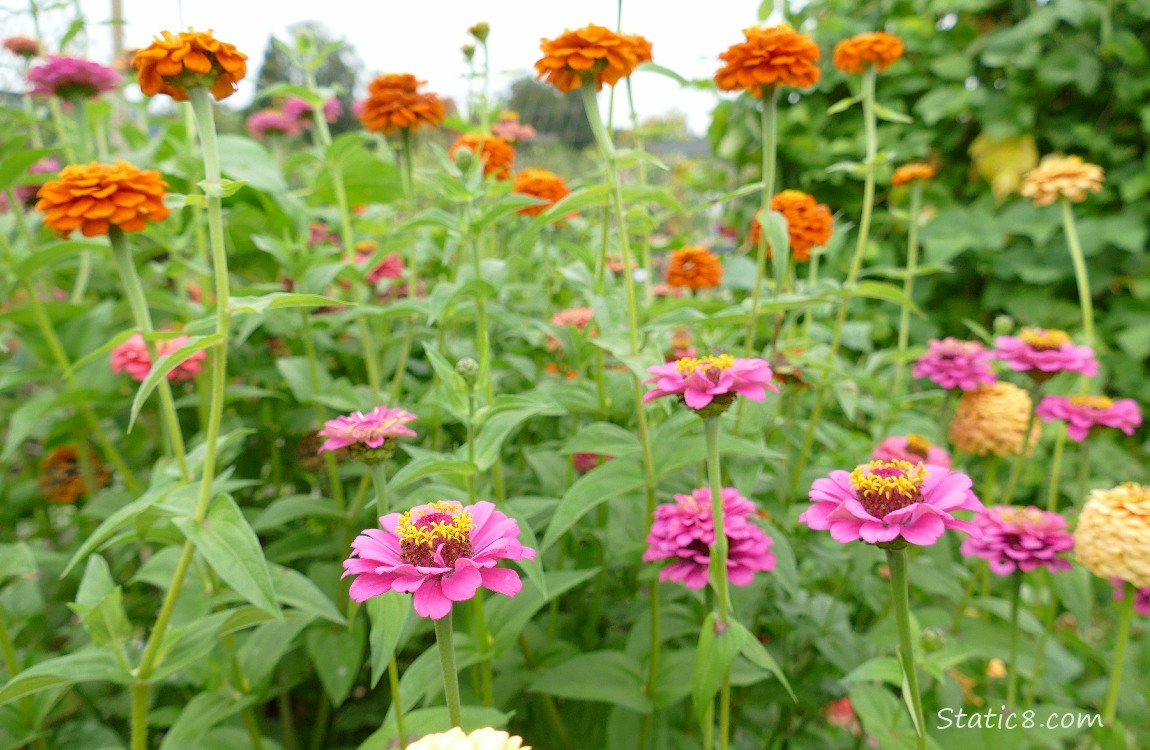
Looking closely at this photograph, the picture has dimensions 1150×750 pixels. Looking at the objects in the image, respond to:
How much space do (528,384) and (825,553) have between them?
0.75 m

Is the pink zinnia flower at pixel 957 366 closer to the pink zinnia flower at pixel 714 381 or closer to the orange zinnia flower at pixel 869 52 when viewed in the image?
the orange zinnia flower at pixel 869 52

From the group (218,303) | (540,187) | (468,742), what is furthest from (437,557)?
(540,187)

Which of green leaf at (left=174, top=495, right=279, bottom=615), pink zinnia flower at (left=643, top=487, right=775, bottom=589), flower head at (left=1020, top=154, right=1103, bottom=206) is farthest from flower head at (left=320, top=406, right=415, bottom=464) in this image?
flower head at (left=1020, top=154, right=1103, bottom=206)

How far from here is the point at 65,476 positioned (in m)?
1.68

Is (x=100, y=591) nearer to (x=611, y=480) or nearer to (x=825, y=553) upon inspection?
(x=611, y=480)

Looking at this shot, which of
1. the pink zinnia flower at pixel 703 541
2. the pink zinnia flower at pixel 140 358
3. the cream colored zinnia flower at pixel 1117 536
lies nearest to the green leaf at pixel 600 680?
the pink zinnia flower at pixel 703 541

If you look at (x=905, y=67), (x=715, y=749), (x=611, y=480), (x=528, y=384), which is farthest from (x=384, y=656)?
(x=905, y=67)

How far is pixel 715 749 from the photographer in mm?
1201

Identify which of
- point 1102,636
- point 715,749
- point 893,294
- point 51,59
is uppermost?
point 51,59

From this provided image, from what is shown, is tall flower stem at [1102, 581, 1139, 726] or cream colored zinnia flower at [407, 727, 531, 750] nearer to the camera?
cream colored zinnia flower at [407, 727, 531, 750]

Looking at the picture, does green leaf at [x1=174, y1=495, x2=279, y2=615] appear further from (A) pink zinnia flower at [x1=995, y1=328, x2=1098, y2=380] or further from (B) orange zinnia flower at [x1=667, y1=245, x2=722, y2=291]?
(A) pink zinnia flower at [x1=995, y1=328, x2=1098, y2=380]

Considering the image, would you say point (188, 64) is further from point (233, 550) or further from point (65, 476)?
point (65, 476)

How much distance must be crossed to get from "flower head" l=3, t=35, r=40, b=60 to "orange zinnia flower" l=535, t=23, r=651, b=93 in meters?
1.77

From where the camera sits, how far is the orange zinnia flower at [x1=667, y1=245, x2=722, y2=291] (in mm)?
1755
